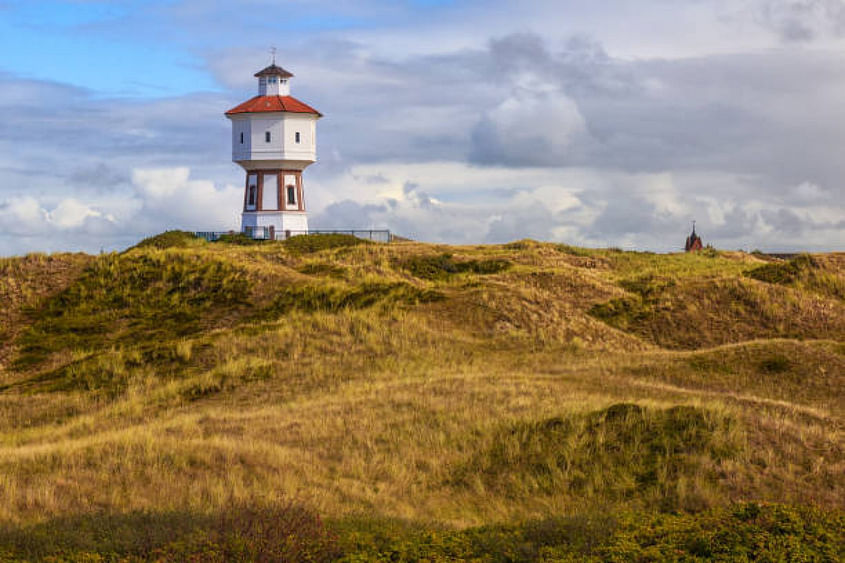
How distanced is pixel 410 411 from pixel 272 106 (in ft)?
163

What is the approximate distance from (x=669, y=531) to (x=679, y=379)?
46.8 feet

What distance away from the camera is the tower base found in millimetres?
65812

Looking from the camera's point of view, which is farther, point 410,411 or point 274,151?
point 274,151

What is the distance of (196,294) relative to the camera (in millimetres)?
35438

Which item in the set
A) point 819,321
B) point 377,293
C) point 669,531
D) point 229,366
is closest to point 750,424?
point 669,531

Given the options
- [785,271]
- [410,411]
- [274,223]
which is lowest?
[410,411]

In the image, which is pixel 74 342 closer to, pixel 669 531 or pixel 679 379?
pixel 679 379

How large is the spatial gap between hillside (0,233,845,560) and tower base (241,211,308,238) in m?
22.5

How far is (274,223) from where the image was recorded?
6594cm

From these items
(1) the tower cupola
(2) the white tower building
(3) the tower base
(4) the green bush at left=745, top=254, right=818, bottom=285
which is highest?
(1) the tower cupola

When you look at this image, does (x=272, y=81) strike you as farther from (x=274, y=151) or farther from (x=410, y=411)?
(x=410, y=411)

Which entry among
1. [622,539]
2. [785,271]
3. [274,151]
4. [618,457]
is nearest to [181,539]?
[622,539]

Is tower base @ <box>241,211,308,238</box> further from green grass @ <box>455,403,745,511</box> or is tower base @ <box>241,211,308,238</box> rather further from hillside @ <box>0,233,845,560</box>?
green grass @ <box>455,403,745,511</box>

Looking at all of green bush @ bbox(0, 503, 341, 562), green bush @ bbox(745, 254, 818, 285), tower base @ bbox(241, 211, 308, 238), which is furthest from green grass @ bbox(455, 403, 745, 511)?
tower base @ bbox(241, 211, 308, 238)
